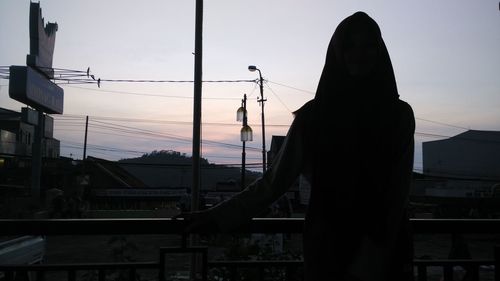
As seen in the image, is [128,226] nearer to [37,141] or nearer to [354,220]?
[354,220]

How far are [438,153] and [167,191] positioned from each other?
36.5 m

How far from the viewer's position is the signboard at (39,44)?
15153 millimetres

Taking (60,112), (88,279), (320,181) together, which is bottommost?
(88,279)

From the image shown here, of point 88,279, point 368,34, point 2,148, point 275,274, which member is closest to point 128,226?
point 368,34

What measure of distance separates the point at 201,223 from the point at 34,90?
14.8 metres

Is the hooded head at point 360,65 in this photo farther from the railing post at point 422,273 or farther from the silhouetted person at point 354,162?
the railing post at point 422,273

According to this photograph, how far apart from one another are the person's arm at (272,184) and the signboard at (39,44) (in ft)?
49.8

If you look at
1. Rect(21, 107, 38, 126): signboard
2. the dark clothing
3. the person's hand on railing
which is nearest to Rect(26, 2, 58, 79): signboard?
Rect(21, 107, 38, 126): signboard

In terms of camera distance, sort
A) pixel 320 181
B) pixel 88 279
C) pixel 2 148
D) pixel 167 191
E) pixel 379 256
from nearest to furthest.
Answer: pixel 379 256, pixel 320 181, pixel 88 279, pixel 167 191, pixel 2 148

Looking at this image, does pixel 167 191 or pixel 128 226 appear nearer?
pixel 128 226

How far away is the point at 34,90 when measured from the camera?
48.3ft

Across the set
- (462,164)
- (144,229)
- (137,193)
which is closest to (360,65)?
(144,229)

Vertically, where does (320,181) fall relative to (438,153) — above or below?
below

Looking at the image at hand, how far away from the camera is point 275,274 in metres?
3.61
